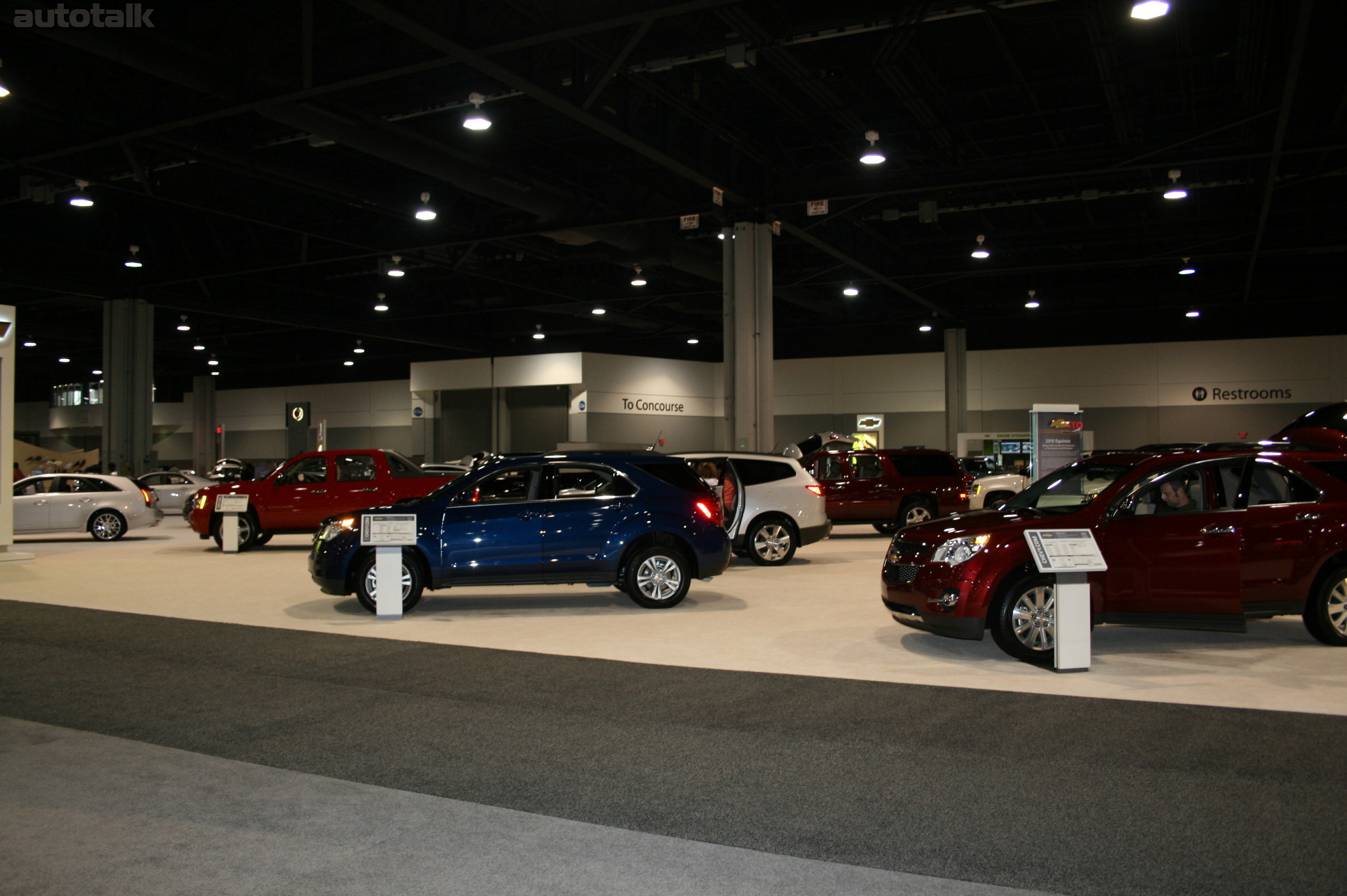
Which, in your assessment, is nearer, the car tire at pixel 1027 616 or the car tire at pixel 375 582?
the car tire at pixel 1027 616

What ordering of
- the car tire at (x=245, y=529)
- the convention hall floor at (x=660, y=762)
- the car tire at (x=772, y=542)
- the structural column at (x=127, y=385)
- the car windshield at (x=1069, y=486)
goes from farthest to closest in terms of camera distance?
the structural column at (x=127, y=385) → the car tire at (x=245, y=529) → the car tire at (x=772, y=542) → the car windshield at (x=1069, y=486) → the convention hall floor at (x=660, y=762)

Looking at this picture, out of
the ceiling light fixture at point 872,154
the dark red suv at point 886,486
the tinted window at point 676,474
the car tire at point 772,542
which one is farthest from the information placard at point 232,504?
the ceiling light fixture at point 872,154

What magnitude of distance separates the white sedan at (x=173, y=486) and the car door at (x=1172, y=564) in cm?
2501

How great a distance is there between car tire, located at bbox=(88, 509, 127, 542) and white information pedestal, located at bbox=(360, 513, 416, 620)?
13208 millimetres

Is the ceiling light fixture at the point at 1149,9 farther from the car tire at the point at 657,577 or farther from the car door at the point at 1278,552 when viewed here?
the car tire at the point at 657,577

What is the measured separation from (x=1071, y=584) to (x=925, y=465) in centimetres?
1176

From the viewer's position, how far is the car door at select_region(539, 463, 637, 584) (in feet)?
33.6

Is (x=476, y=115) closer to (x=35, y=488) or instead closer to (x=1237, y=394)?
(x=35, y=488)

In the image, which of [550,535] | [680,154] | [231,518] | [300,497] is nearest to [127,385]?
[231,518]

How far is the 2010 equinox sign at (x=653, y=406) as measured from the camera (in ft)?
125

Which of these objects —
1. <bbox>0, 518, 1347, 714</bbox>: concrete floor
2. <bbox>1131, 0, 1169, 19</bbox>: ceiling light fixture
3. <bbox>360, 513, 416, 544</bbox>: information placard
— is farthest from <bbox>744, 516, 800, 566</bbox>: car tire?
<bbox>1131, 0, 1169, 19</bbox>: ceiling light fixture

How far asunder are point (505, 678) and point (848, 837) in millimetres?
3631

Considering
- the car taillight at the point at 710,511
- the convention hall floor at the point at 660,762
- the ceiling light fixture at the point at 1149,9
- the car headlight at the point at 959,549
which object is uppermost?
the ceiling light fixture at the point at 1149,9

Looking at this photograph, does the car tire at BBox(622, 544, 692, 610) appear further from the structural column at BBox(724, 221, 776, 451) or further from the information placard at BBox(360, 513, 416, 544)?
the structural column at BBox(724, 221, 776, 451)
